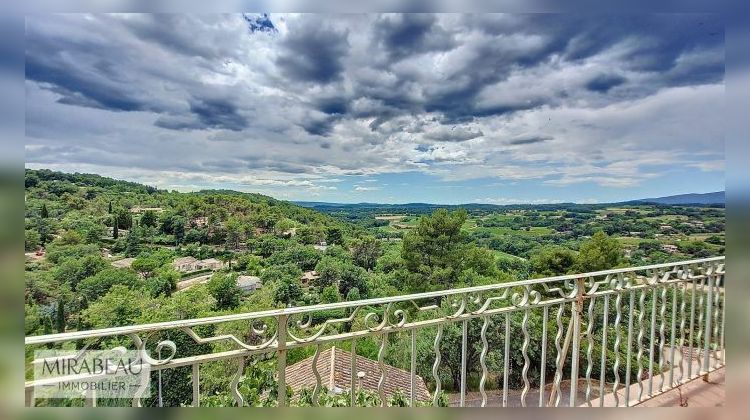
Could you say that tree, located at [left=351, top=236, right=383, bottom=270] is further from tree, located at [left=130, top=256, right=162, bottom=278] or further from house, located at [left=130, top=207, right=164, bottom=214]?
tree, located at [left=130, top=256, right=162, bottom=278]

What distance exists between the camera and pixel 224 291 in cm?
1238

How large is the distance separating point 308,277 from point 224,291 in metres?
3.19

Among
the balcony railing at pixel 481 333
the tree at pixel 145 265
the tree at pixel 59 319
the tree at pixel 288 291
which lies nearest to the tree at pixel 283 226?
the tree at pixel 288 291

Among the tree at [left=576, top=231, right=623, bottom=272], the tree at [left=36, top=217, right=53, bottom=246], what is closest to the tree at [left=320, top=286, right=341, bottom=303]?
the tree at [left=36, top=217, right=53, bottom=246]

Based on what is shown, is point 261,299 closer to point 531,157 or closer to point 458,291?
point 531,157

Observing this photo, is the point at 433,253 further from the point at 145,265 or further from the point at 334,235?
the point at 145,265

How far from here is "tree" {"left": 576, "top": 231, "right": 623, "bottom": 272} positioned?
10.6 metres

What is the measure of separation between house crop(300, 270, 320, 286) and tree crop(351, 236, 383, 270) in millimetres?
1758

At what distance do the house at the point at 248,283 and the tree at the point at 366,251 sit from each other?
399cm

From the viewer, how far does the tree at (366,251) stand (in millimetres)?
13205

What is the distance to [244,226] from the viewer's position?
12.6 m

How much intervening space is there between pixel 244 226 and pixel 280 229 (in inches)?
56.5

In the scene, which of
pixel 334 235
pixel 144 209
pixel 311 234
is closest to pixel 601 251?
pixel 334 235
